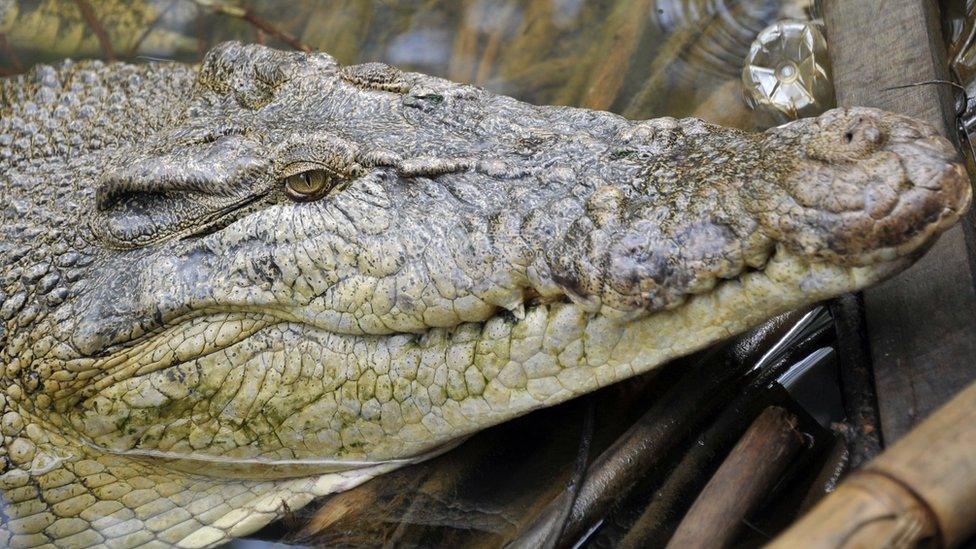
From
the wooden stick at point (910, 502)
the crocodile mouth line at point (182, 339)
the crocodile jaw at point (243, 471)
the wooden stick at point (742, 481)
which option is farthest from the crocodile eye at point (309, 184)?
the wooden stick at point (910, 502)

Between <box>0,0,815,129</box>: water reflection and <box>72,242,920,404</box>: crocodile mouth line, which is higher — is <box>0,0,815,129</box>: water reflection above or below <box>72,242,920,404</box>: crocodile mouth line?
above

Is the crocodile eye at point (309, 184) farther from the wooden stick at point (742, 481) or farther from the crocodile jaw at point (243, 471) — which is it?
the wooden stick at point (742, 481)

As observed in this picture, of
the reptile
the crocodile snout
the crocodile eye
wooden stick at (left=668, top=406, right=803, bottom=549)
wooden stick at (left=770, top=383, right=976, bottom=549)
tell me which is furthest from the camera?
the crocodile eye

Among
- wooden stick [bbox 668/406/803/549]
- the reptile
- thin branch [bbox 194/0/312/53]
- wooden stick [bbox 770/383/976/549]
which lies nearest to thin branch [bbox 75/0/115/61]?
thin branch [bbox 194/0/312/53]

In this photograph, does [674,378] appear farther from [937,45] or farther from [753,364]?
[937,45]

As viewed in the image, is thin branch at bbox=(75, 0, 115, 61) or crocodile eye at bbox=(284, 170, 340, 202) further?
thin branch at bbox=(75, 0, 115, 61)

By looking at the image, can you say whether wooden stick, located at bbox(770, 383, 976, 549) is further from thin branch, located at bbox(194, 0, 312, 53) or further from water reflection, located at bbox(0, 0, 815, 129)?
thin branch, located at bbox(194, 0, 312, 53)
